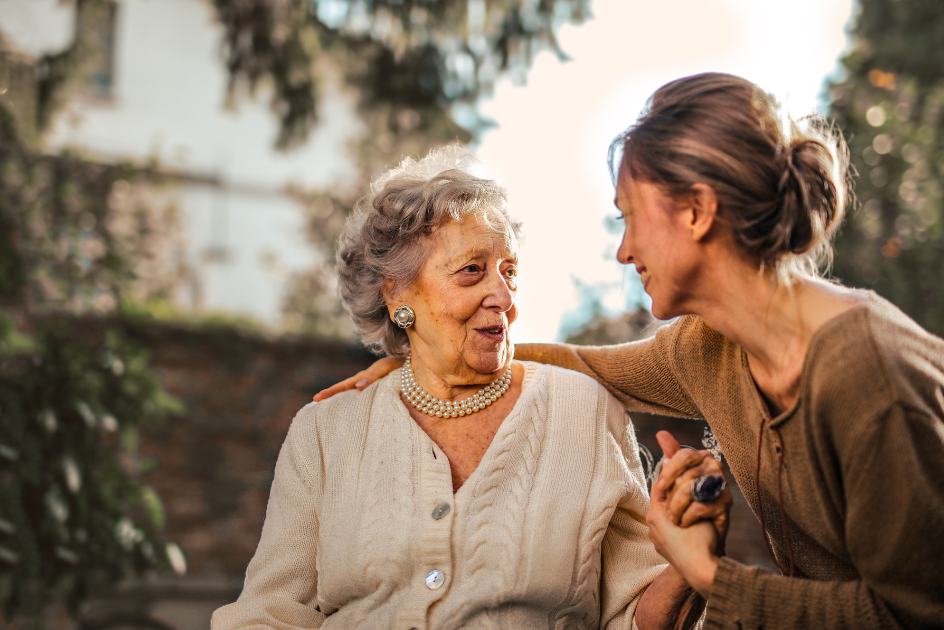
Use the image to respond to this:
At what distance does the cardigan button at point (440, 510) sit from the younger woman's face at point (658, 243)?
76 cm

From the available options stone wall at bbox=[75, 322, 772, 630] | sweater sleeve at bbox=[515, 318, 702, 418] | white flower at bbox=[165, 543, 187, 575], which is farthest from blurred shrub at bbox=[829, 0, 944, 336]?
white flower at bbox=[165, 543, 187, 575]

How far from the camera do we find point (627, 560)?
6.64 feet

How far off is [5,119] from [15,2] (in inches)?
29.0

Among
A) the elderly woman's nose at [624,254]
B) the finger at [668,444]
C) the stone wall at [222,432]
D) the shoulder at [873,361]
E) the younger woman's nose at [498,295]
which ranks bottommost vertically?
the stone wall at [222,432]

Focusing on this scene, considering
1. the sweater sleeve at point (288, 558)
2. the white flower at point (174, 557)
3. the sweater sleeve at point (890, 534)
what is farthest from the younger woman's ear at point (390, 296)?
the white flower at point (174, 557)

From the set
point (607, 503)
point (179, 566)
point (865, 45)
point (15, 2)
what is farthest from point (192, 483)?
point (865, 45)

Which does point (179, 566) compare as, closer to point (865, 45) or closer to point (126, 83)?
point (865, 45)

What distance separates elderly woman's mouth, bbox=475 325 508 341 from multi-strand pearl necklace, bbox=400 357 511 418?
0.49ft

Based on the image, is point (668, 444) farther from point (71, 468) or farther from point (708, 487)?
point (71, 468)

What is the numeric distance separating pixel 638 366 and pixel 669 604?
660mm

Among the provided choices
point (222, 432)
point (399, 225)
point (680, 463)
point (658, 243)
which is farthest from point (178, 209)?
point (680, 463)

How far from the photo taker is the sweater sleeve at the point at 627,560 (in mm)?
1972

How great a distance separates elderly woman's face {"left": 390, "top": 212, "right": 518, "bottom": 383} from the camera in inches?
83.8

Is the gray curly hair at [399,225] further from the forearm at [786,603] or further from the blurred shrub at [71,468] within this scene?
the blurred shrub at [71,468]
